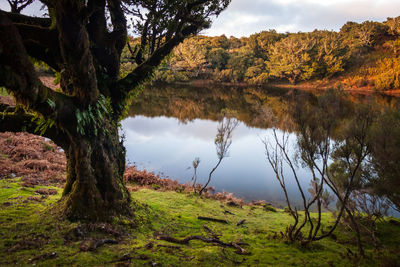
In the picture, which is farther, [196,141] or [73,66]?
[196,141]

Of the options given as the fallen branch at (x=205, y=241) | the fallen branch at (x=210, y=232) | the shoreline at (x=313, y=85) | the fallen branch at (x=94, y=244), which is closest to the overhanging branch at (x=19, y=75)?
the fallen branch at (x=94, y=244)

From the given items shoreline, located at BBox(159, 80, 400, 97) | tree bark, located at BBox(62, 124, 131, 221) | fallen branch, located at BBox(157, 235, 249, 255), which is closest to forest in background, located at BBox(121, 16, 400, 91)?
shoreline, located at BBox(159, 80, 400, 97)

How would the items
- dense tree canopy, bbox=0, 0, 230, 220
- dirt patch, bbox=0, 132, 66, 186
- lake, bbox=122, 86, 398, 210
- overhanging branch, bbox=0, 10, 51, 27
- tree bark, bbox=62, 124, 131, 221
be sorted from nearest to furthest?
dense tree canopy, bbox=0, 0, 230, 220 → overhanging branch, bbox=0, 10, 51, 27 → tree bark, bbox=62, 124, 131, 221 → dirt patch, bbox=0, 132, 66, 186 → lake, bbox=122, 86, 398, 210

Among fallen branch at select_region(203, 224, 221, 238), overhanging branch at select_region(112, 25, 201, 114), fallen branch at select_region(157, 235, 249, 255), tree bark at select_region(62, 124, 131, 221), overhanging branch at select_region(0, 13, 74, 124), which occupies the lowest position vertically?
fallen branch at select_region(203, 224, 221, 238)

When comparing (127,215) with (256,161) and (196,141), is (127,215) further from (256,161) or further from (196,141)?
(196,141)

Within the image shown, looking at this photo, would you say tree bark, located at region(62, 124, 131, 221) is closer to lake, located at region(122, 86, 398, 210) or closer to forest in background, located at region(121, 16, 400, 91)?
lake, located at region(122, 86, 398, 210)

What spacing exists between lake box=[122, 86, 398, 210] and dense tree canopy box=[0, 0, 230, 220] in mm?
5160

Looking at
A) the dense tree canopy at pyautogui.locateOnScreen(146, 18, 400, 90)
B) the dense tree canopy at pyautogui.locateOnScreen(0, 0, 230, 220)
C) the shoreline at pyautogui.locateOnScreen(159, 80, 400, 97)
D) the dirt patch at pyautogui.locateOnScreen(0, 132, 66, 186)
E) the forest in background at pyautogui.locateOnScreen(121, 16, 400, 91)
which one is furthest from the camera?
the dense tree canopy at pyautogui.locateOnScreen(146, 18, 400, 90)

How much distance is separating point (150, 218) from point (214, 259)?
10.00ft

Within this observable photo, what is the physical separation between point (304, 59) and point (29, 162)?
68.8m

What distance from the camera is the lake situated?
1553 cm

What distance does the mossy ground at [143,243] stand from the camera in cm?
436

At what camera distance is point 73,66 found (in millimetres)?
5035

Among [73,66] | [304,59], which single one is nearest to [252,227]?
[73,66]
